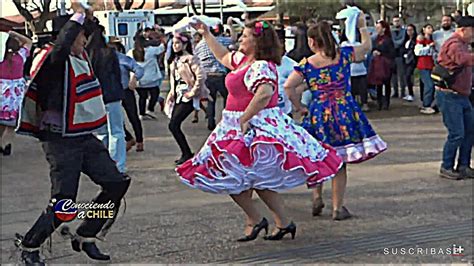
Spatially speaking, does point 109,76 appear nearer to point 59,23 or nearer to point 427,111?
point 59,23

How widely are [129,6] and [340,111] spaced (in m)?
29.9

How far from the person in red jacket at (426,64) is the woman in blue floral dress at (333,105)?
859 centimetres

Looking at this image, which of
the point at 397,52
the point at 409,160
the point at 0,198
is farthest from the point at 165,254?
the point at 397,52

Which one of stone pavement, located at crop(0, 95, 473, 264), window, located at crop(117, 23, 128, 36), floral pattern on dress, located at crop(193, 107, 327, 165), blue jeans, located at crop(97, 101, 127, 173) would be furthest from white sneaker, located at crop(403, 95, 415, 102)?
window, located at crop(117, 23, 128, 36)

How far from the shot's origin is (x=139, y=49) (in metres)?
15.6

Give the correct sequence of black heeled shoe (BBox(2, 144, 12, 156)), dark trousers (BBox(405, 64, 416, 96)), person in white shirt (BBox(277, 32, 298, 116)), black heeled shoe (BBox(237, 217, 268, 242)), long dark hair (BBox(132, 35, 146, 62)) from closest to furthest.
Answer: black heeled shoe (BBox(237, 217, 268, 242))
person in white shirt (BBox(277, 32, 298, 116))
black heeled shoe (BBox(2, 144, 12, 156))
long dark hair (BBox(132, 35, 146, 62))
dark trousers (BBox(405, 64, 416, 96))

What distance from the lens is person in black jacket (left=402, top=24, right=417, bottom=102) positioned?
702 inches

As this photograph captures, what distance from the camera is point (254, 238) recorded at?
22.5ft

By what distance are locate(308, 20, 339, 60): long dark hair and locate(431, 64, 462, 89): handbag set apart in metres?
2.15

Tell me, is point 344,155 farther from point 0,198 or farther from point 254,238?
point 0,198

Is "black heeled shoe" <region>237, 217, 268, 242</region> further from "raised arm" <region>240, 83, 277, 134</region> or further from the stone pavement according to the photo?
"raised arm" <region>240, 83, 277, 134</region>

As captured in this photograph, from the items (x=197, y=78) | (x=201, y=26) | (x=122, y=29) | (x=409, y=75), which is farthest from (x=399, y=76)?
(x=122, y=29)

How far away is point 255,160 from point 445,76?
137 inches

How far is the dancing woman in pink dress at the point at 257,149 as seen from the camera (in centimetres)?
655
